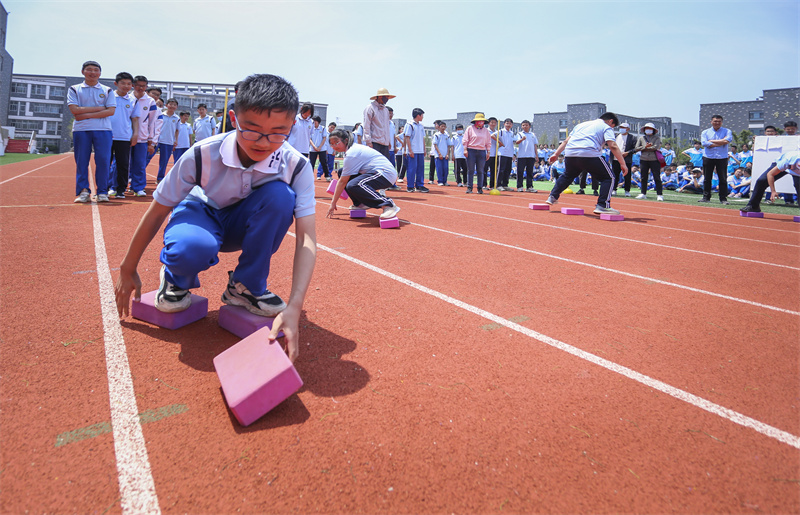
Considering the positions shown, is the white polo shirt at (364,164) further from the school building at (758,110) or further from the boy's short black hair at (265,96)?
the school building at (758,110)

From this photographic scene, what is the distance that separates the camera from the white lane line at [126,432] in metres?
1.34

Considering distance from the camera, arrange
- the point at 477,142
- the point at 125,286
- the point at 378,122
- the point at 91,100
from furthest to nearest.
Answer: the point at 477,142 → the point at 378,122 → the point at 91,100 → the point at 125,286

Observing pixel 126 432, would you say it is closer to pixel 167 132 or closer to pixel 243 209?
pixel 243 209

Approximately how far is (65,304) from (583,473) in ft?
10.1

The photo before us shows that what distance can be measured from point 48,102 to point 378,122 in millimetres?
85638

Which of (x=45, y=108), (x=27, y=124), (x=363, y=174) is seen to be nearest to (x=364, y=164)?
(x=363, y=174)

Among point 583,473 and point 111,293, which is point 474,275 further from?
point 111,293

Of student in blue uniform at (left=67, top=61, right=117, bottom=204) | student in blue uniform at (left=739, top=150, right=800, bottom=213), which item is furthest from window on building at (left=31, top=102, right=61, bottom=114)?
student in blue uniform at (left=739, top=150, right=800, bottom=213)

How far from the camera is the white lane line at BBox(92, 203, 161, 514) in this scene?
4.40 feet

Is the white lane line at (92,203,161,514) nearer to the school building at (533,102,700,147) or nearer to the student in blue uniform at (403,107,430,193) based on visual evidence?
the student in blue uniform at (403,107,430,193)

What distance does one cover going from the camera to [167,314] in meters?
2.52

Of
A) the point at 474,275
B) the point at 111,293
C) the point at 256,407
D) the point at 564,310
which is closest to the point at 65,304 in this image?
the point at 111,293

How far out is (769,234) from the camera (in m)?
7.01

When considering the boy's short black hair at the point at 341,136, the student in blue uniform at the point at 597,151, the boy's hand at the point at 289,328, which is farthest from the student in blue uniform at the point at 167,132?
the boy's hand at the point at 289,328
